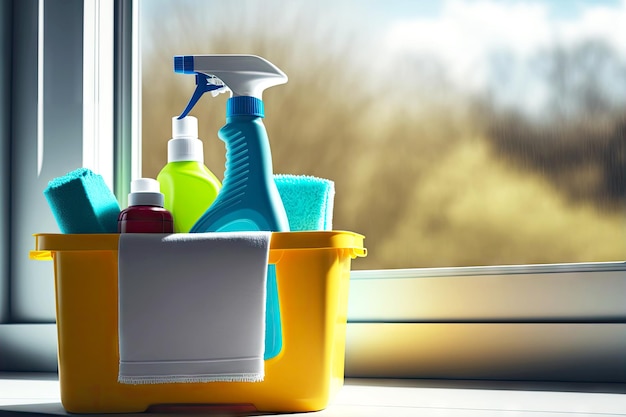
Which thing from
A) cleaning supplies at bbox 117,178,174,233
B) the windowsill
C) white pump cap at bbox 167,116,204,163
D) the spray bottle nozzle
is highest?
the spray bottle nozzle

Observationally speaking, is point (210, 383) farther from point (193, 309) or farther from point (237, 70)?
point (237, 70)

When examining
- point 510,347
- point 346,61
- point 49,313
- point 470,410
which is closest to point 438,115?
point 346,61

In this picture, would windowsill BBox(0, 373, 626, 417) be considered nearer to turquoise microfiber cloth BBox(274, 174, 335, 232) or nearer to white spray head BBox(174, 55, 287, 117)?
turquoise microfiber cloth BBox(274, 174, 335, 232)

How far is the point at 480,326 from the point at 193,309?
1.21 feet

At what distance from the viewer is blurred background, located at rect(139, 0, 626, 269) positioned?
88 centimetres

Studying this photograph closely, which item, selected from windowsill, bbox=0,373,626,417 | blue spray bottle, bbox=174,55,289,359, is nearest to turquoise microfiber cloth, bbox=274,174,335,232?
blue spray bottle, bbox=174,55,289,359

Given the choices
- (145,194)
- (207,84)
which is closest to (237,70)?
(207,84)

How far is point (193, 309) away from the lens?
0.63 m

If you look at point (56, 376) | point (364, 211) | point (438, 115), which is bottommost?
point (56, 376)

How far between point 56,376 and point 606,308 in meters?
0.69

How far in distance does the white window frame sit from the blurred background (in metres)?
0.04

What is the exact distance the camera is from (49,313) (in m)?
1.00

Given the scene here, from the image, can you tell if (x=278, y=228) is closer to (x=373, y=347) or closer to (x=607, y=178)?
(x=373, y=347)

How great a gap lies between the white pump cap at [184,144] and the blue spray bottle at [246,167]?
74 mm
